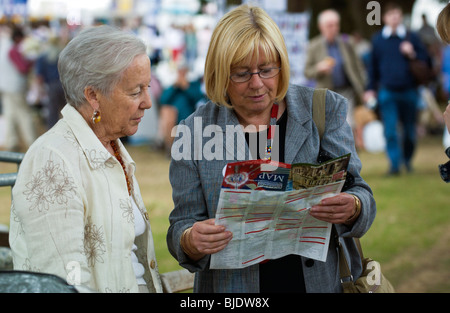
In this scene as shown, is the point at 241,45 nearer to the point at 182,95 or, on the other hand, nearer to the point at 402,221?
the point at 402,221

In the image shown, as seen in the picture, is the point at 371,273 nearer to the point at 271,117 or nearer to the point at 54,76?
the point at 271,117

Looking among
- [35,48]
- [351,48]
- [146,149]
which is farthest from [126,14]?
[351,48]

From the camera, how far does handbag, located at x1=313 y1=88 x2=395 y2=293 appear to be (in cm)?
220

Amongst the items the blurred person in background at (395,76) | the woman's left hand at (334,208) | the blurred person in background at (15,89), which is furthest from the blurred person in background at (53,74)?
the woman's left hand at (334,208)

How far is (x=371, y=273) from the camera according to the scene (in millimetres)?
2238

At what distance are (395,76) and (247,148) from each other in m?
6.93

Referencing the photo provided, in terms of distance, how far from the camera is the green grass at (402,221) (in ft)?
16.6

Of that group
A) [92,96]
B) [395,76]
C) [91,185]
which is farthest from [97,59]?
[395,76]

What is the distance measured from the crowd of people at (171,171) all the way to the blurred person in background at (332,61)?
23.4ft

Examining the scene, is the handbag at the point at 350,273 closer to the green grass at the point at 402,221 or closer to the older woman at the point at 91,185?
the older woman at the point at 91,185

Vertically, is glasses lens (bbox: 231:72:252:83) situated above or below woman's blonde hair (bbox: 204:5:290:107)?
below

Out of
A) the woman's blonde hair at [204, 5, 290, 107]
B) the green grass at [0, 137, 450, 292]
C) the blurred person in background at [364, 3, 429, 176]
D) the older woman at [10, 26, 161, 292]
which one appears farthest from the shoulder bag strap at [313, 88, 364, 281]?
the blurred person in background at [364, 3, 429, 176]

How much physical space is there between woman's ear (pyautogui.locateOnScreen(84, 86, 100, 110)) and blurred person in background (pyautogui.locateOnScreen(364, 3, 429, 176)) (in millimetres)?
7040

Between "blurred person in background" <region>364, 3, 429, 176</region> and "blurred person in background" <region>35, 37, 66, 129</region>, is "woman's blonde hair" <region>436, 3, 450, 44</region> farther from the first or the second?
"blurred person in background" <region>35, 37, 66, 129</region>
